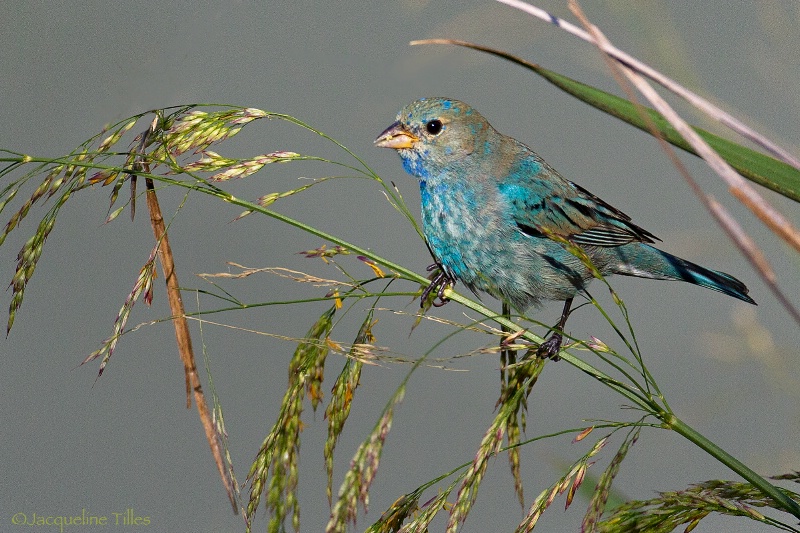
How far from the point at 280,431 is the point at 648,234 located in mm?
1416

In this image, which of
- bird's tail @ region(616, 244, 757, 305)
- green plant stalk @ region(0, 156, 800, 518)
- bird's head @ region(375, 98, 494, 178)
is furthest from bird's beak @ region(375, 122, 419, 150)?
green plant stalk @ region(0, 156, 800, 518)

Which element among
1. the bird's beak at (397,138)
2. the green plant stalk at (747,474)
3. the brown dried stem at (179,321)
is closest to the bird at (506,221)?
the bird's beak at (397,138)

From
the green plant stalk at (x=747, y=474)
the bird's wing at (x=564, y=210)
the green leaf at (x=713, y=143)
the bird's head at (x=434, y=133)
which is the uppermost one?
the bird's head at (x=434, y=133)

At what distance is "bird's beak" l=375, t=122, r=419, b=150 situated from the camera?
8.24 feet

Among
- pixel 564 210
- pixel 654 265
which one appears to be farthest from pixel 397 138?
pixel 654 265

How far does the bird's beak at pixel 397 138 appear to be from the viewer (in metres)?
2.51

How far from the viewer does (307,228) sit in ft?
5.15

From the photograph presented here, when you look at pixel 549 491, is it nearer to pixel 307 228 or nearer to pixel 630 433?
pixel 630 433

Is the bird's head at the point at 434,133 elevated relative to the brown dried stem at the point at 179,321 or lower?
elevated

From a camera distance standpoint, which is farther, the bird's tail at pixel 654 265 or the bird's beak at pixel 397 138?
the bird's tail at pixel 654 265

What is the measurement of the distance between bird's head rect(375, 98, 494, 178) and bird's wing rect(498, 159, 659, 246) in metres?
0.18

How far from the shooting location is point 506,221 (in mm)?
2479

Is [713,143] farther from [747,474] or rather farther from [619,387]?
[747,474]

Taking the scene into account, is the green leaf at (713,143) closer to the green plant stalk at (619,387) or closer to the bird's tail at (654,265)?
the green plant stalk at (619,387)
